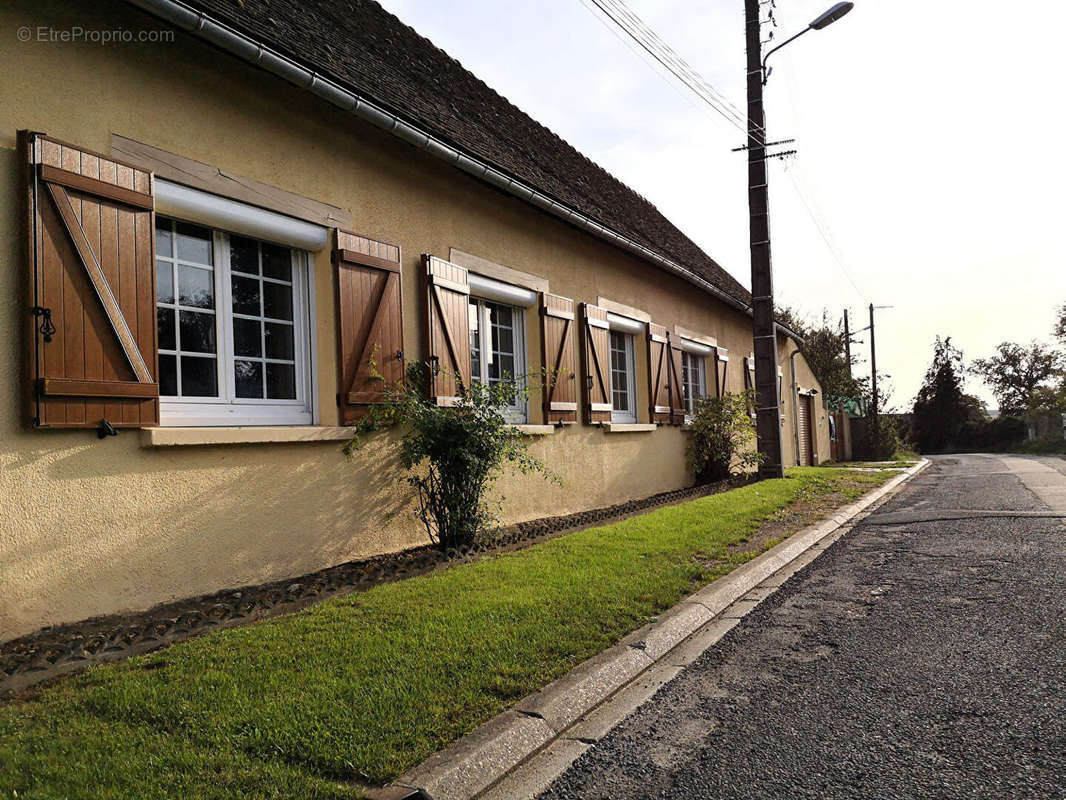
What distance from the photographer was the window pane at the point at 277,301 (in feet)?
18.6

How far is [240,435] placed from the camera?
502 cm

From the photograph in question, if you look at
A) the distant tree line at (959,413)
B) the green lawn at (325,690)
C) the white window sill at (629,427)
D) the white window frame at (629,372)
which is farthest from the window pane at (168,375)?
the distant tree line at (959,413)

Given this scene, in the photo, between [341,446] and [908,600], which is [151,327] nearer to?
[341,446]

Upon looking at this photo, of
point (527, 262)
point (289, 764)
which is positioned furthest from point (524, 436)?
point (289, 764)

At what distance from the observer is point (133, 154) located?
4.62m

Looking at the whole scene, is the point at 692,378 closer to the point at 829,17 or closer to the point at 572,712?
the point at 829,17

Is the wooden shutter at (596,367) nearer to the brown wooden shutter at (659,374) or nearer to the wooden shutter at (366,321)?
the brown wooden shutter at (659,374)

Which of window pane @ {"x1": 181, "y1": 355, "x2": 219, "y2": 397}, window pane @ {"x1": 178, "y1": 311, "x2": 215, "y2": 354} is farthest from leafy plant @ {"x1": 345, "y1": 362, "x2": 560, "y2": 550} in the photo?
window pane @ {"x1": 178, "y1": 311, "x2": 215, "y2": 354}

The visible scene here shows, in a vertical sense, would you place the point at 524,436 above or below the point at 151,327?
below

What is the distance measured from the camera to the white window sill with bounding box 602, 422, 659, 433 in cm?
993

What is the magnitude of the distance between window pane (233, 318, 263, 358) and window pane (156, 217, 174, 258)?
64 cm

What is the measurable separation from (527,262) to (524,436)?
2.06 meters

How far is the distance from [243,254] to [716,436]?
9222 mm

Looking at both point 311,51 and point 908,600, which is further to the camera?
point 311,51
